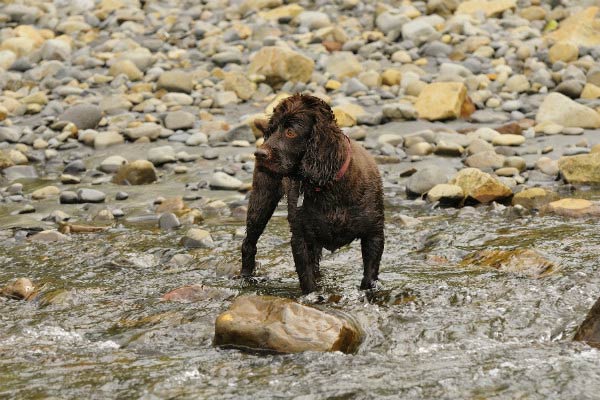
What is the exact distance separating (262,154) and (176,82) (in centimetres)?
1335

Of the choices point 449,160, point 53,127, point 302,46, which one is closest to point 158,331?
point 449,160

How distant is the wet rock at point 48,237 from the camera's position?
11773 mm

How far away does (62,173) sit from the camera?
16.2 metres

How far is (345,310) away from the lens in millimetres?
7574

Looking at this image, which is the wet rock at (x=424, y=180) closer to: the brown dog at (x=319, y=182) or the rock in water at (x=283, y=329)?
the brown dog at (x=319, y=182)

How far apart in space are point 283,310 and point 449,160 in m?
8.94

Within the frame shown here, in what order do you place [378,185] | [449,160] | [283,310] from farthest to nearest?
[449,160] → [378,185] → [283,310]

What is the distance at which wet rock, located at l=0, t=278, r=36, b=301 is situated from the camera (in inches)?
348

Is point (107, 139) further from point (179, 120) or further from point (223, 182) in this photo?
point (223, 182)

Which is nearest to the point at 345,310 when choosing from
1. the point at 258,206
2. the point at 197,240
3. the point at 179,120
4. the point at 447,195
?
the point at 258,206

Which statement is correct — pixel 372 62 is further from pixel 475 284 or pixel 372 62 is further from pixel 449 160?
pixel 475 284

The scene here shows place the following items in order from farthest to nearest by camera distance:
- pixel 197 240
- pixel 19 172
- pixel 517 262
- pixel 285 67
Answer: pixel 285 67
pixel 19 172
pixel 197 240
pixel 517 262

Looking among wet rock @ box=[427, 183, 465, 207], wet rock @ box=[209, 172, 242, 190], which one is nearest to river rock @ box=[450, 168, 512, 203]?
wet rock @ box=[427, 183, 465, 207]

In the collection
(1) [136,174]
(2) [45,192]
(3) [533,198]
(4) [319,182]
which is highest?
(4) [319,182]
